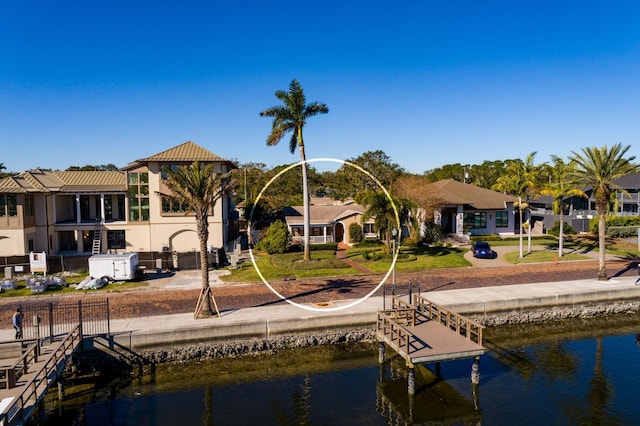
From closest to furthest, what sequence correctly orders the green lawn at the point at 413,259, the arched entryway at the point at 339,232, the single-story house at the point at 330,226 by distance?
the green lawn at the point at 413,259
the single-story house at the point at 330,226
the arched entryway at the point at 339,232

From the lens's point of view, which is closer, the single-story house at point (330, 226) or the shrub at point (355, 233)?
the shrub at point (355, 233)

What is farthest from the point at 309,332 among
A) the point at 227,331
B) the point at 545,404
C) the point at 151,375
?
the point at 545,404

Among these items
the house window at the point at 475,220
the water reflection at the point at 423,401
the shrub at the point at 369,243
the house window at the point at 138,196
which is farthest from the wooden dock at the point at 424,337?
the house window at the point at 475,220

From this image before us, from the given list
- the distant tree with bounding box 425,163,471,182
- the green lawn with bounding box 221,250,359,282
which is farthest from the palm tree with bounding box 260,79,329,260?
the distant tree with bounding box 425,163,471,182

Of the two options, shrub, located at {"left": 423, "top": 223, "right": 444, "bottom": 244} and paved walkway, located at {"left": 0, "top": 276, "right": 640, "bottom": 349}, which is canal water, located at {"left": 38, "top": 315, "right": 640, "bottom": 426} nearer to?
paved walkway, located at {"left": 0, "top": 276, "right": 640, "bottom": 349}

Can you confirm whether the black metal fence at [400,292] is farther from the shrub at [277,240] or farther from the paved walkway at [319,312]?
the shrub at [277,240]
